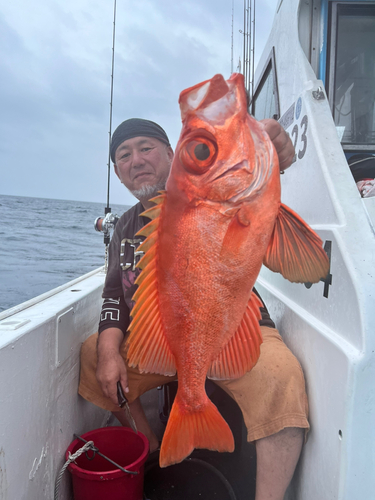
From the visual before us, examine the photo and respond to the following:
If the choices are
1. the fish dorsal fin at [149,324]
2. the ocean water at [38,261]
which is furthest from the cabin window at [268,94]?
the ocean water at [38,261]

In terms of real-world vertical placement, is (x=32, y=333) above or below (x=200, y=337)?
below

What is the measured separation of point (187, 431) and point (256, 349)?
0.36 m

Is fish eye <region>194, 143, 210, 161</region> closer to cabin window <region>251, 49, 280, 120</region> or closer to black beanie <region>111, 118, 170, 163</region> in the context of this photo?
black beanie <region>111, 118, 170, 163</region>

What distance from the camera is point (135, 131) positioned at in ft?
6.85

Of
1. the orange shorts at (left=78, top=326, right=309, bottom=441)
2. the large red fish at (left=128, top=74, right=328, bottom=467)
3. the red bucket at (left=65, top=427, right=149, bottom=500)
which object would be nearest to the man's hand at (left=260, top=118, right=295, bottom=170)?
the large red fish at (left=128, top=74, right=328, bottom=467)

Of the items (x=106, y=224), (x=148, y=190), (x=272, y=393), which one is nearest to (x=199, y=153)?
(x=272, y=393)

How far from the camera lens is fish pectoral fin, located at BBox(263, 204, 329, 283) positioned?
892 mm

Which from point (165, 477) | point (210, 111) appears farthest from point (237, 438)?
point (210, 111)

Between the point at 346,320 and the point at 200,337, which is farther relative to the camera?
the point at 346,320

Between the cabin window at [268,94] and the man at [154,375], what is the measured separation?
959 millimetres

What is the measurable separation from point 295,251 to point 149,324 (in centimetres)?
47

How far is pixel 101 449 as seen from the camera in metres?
1.93

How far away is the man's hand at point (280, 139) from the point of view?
1109mm

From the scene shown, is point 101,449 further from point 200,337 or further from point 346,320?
point 346,320
